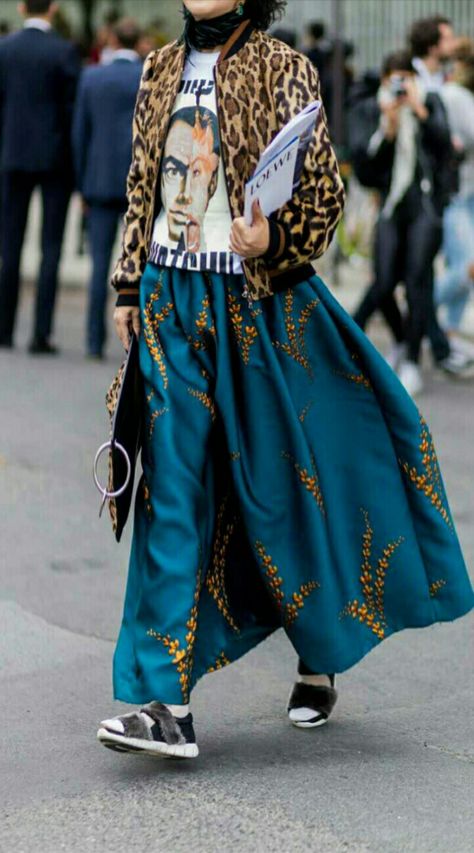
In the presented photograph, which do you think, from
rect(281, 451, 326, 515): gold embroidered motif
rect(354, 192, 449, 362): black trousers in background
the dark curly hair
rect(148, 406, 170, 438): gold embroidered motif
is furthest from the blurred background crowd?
rect(148, 406, 170, 438): gold embroidered motif

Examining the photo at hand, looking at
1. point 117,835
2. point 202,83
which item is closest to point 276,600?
point 117,835

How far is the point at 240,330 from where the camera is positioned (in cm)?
403

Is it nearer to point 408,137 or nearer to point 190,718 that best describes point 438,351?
point 408,137

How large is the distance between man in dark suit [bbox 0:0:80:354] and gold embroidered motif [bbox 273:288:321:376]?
21.9 feet

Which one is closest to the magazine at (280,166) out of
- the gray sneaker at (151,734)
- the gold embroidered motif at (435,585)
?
the gold embroidered motif at (435,585)

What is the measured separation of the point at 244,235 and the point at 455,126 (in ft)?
21.8

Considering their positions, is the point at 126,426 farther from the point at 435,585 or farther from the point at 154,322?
the point at 435,585

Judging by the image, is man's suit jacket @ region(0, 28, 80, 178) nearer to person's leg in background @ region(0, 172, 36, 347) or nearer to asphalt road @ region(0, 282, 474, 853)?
person's leg in background @ region(0, 172, 36, 347)

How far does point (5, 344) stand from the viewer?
11.0 m

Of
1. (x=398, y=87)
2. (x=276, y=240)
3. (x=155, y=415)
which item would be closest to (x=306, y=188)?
(x=276, y=240)

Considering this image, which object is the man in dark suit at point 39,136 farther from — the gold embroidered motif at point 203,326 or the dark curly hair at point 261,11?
the gold embroidered motif at point 203,326

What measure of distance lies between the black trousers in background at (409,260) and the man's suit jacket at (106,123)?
1834 mm

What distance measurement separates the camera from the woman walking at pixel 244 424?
12.9 feet

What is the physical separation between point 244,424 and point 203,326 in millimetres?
244
